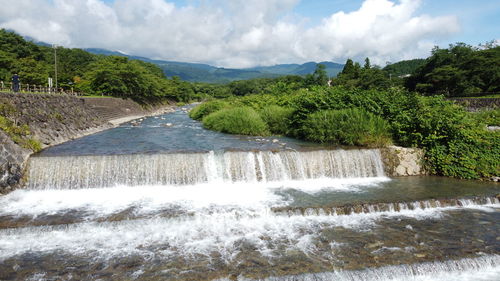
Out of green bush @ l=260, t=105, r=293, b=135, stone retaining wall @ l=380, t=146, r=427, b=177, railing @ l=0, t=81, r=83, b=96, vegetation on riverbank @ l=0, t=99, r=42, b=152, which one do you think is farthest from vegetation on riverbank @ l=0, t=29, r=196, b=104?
stone retaining wall @ l=380, t=146, r=427, b=177

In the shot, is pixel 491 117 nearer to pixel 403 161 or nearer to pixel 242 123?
pixel 403 161

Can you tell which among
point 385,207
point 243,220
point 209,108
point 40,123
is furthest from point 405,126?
point 209,108

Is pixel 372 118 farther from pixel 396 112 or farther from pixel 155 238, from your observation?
pixel 155 238

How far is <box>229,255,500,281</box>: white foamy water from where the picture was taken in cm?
542

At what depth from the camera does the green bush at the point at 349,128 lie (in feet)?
43.5

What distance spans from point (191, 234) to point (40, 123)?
12.2 meters

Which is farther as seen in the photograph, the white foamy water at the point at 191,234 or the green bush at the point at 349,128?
the green bush at the point at 349,128

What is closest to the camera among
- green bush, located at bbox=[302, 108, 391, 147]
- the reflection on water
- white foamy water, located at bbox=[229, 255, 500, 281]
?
white foamy water, located at bbox=[229, 255, 500, 281]

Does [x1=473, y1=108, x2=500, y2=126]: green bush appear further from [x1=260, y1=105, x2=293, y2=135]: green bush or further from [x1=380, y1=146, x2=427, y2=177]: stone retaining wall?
[x1=260, y1=105, x2=293, y2=135]: green bush

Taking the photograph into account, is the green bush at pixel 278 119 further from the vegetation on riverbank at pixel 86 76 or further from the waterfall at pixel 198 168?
the vegetation on riverbank at pixel 86 76

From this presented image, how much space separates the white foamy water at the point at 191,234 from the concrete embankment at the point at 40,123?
13.0 feet

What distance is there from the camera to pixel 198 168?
10.8m

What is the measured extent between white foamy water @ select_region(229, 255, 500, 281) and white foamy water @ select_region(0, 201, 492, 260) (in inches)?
37.0

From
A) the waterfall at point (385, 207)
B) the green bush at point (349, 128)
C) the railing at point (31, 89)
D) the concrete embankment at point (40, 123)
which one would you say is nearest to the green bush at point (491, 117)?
the green bush at point (349, 128)
